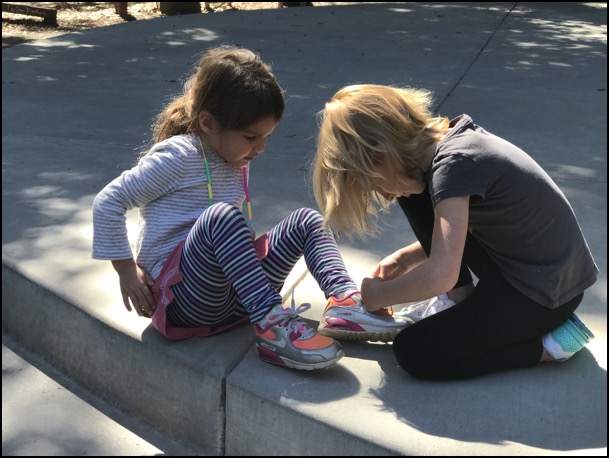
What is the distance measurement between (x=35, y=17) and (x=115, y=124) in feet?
20.6

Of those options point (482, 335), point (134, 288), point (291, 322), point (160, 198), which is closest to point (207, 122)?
point (160, 198)

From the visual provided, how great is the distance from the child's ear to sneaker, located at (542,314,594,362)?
46.9 inches

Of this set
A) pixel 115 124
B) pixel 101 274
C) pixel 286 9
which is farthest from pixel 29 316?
pixel 286 9

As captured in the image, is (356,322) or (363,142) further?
(356,322)

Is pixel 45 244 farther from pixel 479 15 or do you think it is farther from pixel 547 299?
pixel 479 15

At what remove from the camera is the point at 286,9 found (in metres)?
9.80

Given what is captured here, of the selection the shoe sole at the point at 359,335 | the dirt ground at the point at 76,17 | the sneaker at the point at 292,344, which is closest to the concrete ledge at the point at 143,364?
the sneaker at the point at 292,344

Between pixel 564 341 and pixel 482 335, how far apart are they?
0.24 meters

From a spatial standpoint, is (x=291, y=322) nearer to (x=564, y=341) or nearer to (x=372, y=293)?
(x=372, y=293)

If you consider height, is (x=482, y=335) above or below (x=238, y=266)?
below

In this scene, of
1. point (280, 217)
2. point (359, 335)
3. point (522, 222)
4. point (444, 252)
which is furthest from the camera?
point (280, 217)

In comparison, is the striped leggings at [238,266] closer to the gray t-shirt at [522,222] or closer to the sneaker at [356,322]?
the sneaker at [356,322]

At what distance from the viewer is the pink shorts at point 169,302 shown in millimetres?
2668

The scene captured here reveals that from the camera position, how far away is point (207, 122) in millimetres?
2764
